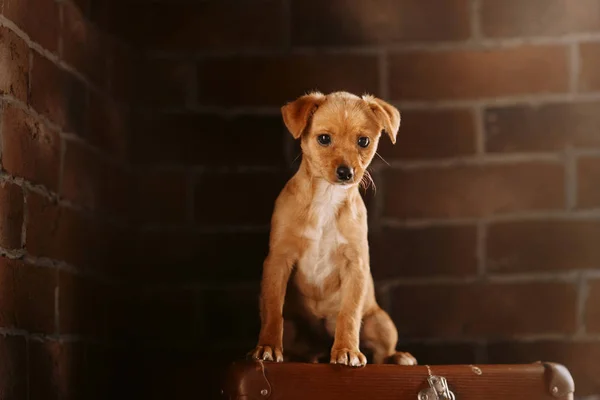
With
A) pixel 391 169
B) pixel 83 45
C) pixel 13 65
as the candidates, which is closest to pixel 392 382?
pixel 391 169

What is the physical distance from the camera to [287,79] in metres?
2.41

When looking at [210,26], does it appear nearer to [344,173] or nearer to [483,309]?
[344,173]

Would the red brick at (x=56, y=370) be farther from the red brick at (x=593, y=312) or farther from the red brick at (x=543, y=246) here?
the red brick at (x=593, y=312)

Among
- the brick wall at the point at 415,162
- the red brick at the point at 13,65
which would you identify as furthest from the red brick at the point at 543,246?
the red brick at the point at 13,65

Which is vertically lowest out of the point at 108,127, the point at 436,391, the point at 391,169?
the point at 436,391

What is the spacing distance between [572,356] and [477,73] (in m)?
0.82

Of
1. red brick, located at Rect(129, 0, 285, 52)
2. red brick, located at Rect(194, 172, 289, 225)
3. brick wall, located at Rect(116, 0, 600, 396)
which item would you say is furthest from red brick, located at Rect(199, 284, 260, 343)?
red brick, located at Rect(129, 0, 285, 52)

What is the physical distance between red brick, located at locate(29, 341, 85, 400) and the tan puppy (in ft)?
1.58

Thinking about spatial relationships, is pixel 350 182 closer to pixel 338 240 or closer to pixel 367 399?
pixel 338 240

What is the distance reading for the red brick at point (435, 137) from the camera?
239 centimetres

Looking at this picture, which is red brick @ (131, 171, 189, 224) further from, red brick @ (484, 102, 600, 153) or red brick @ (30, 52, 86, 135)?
red brick @ (484, 102, 600, 153)

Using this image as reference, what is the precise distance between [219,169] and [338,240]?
1.97 ft

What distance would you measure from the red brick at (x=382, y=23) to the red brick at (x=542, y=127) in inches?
10.3

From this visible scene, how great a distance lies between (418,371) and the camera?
1.75 meters
